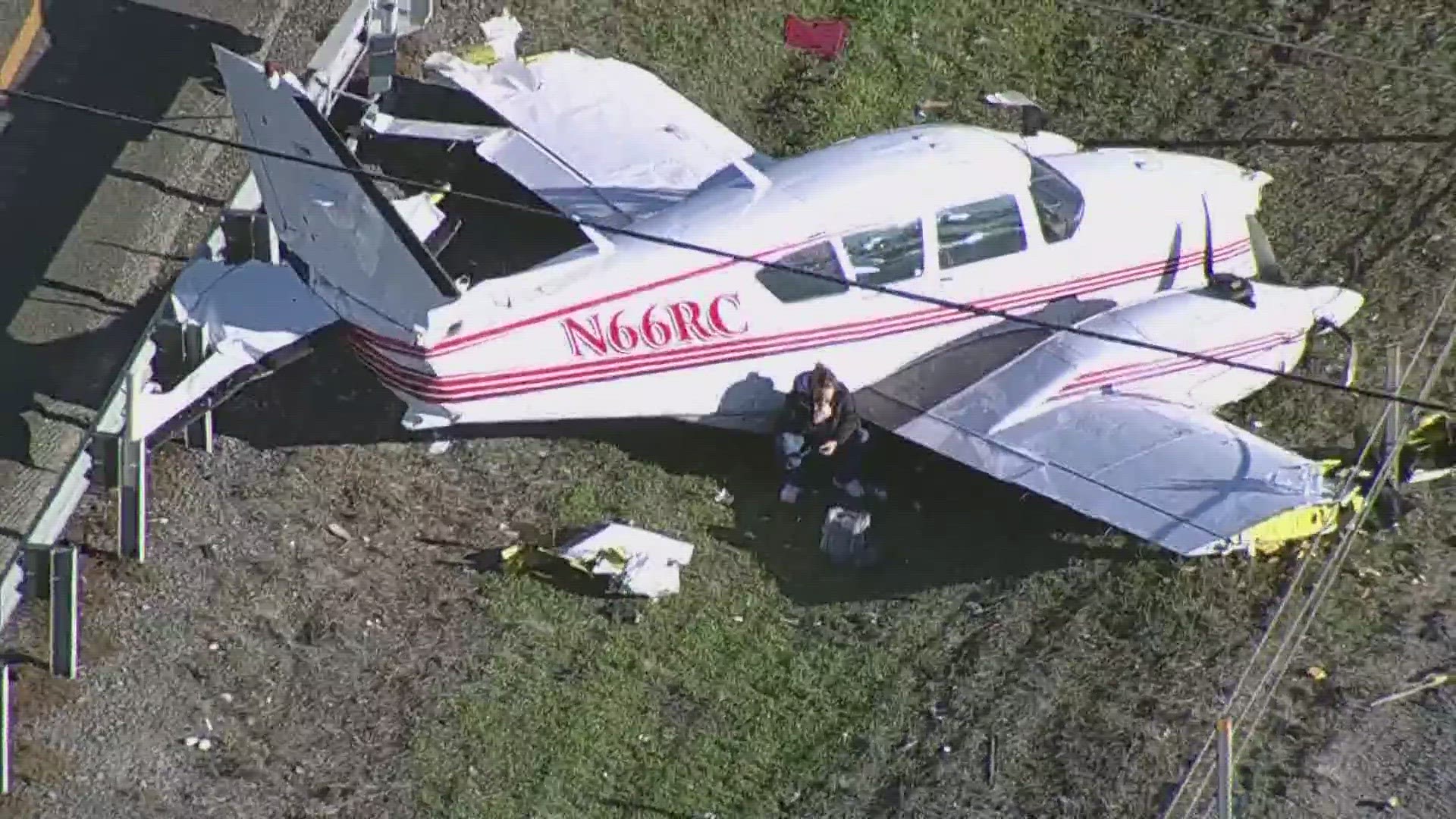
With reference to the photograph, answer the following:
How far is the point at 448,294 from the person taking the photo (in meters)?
15.8

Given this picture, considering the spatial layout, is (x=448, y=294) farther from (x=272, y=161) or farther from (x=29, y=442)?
(x=29, y=442)

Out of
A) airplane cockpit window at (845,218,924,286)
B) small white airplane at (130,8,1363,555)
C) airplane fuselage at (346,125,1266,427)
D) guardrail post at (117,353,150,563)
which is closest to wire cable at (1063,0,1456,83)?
small white airplane at (130,8,1363,555)

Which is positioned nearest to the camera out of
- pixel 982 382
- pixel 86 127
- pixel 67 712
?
pixel 67 712

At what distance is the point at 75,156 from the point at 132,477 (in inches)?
220

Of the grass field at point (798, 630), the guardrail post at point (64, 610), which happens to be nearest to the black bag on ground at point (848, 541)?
the grass field at point (798, 630)

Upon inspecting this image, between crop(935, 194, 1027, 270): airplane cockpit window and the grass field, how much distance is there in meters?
1.61

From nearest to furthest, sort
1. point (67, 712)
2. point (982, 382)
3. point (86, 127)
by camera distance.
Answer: point (67, 712) → point (982, 382) → point (86, 127)

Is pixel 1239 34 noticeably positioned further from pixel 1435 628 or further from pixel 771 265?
pixel 771 265

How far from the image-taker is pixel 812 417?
55.4 feet

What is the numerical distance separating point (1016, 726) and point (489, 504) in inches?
171

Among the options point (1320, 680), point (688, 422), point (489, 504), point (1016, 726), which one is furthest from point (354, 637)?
point (1320, 680)

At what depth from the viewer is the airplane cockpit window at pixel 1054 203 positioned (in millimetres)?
17531

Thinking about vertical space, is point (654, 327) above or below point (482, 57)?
below

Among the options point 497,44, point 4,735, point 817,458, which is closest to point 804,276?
point 817,458
